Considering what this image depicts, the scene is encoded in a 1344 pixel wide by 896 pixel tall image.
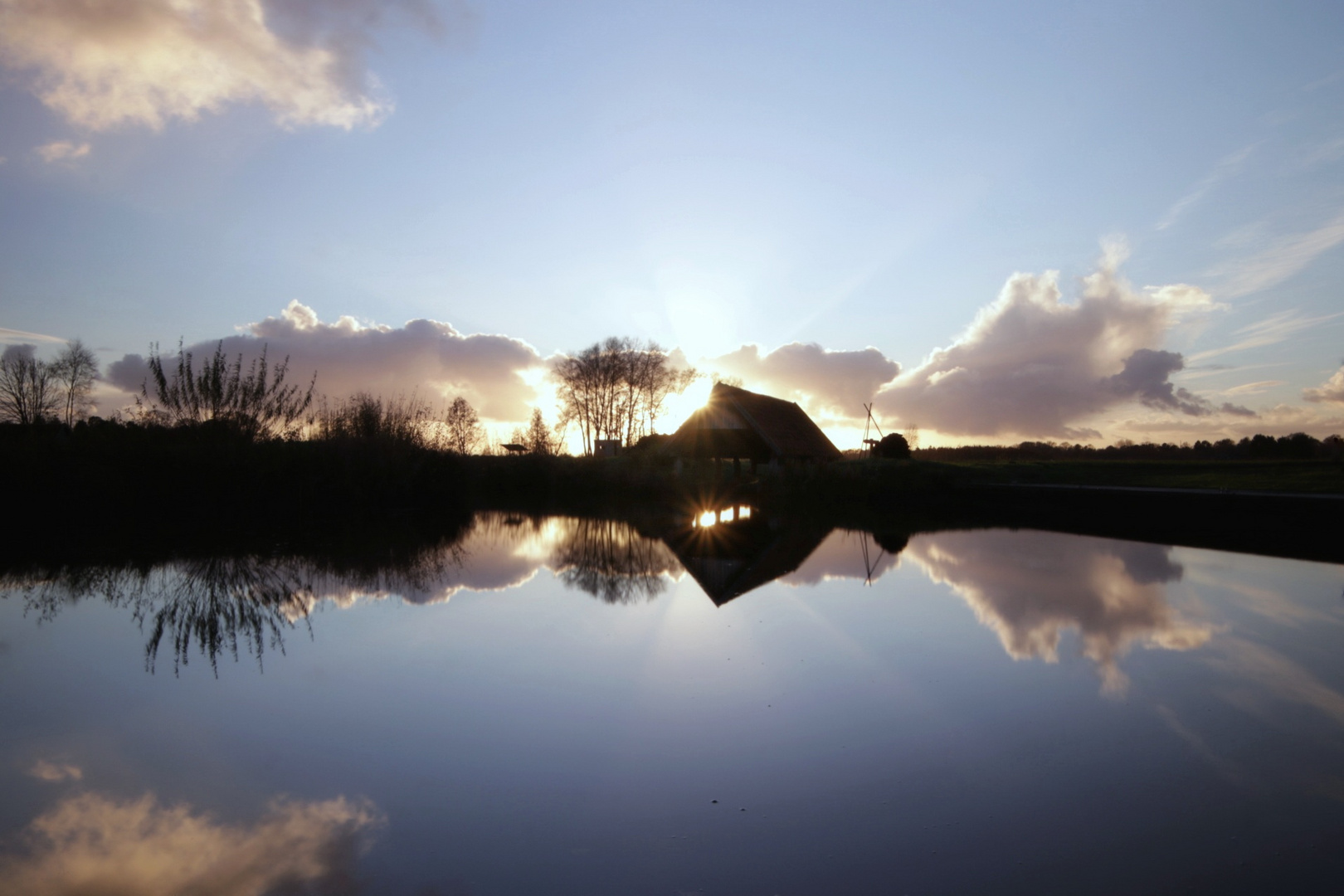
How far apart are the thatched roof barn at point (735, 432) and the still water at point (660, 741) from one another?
2082 cm

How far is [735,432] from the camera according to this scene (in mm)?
30734

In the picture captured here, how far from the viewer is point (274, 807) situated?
11.4 ft

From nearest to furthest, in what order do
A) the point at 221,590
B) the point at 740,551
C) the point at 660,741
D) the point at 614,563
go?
the point at 660,741, the point at 221,590, the point at 614,563, the point at 740,551

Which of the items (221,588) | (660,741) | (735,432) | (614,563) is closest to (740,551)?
(614,563)

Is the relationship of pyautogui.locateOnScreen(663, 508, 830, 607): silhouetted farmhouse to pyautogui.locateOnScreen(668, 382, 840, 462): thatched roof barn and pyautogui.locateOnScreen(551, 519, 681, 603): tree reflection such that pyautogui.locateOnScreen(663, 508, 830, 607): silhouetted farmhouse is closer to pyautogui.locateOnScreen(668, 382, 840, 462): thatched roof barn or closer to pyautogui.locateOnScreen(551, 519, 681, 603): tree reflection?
pyautogui.locateOnScreen(551, 519, 681, 603): tree reflection

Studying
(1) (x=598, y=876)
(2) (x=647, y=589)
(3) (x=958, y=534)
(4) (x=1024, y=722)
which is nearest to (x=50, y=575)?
(2) (x=647, y=589)

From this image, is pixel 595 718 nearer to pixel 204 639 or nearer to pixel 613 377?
pixel 204 639

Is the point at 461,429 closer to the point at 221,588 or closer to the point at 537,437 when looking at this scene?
the point at 537,437

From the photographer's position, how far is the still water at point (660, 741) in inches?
119

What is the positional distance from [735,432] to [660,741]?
87.5 feet

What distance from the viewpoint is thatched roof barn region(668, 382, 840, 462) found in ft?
96.9

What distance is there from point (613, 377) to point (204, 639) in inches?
1461

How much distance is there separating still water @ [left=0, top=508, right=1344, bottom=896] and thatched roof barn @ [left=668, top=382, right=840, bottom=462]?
20.8 m

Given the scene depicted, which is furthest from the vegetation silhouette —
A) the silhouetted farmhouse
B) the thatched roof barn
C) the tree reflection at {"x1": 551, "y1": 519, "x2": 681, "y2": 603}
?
the thatched roof barn
